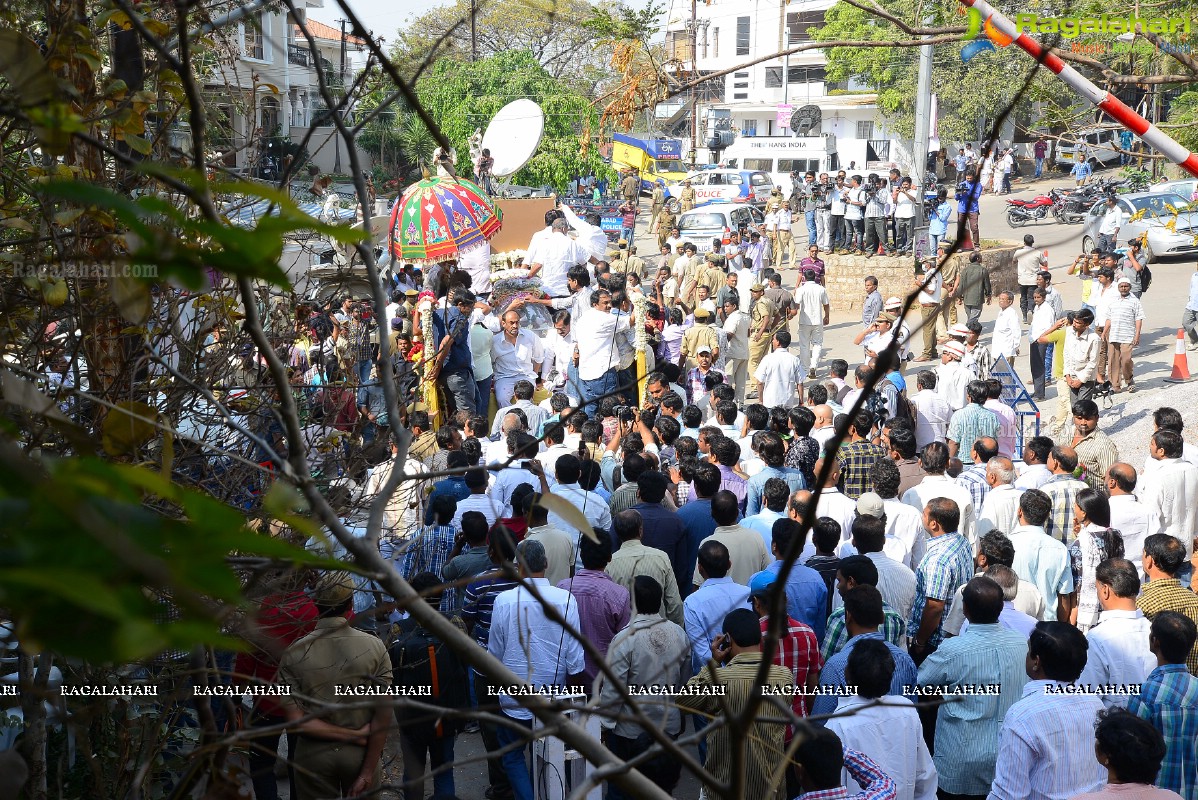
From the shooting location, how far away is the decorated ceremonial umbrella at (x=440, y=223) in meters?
12.5

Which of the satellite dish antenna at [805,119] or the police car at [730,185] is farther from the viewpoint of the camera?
the satellite dish antenna at [805,119]

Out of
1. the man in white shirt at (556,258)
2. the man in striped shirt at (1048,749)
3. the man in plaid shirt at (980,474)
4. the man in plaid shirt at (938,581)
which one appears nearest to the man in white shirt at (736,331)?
the man in white shirt at (556,258)

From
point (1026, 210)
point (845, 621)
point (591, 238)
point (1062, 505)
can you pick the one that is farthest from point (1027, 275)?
point (1026, 210)

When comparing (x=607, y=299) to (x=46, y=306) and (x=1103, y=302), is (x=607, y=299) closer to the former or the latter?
(x=1103, y=302)

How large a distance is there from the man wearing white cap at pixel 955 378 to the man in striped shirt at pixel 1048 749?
6.38 metres

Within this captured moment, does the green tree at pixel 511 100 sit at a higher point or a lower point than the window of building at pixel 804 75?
lower

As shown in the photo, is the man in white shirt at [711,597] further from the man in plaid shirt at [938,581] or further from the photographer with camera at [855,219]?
the photographer with camera at [855,219]

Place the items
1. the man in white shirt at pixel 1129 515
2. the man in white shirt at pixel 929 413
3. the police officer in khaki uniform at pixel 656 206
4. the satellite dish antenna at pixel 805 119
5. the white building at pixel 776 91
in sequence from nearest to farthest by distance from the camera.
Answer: the man in white shirt at pixel 1129 515 < the man in white shirt at pixel 929 413 < the police officer in khaki uniform at pixel 656 206 < the satellite dish antenna at pixel 805 119 < the white building at pixel 776 91

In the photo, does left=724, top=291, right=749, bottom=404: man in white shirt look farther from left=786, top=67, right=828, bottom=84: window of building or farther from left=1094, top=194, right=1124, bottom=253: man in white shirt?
left=786, top=67, right=828, bottom=84: window of building

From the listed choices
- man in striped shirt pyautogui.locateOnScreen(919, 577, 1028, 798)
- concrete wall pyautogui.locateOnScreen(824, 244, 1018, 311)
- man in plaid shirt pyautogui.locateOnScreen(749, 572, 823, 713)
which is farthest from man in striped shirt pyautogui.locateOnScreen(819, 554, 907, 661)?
concrete wall pyautogui.locateOnScreen(824, 244, 1018, 311)

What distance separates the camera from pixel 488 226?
12867 millimetres

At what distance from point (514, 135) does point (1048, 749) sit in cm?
1737

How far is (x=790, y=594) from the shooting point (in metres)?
5.18

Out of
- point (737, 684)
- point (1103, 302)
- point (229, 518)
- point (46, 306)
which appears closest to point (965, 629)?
point (737, 684)
